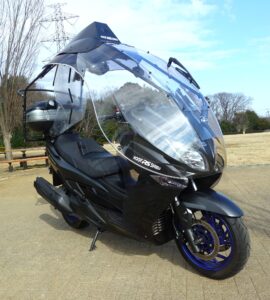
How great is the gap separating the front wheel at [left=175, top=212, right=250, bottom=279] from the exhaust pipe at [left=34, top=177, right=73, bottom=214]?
1.66 m

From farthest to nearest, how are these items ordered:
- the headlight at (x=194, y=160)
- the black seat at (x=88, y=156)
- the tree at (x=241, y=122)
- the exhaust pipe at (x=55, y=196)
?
the tree at (x=241, y=122), the exhaust pipe at (x=55, y=196), the black seat at (x=88, y=156), the headlight at (x=194, y=160)

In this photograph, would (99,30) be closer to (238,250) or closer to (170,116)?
(170,116)

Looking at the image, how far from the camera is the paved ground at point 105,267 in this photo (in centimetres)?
359

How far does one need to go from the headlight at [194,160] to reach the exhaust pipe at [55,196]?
1.97 meters

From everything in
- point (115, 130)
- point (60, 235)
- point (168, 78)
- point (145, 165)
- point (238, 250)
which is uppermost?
point (168, 78)

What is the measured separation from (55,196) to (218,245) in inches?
89.8

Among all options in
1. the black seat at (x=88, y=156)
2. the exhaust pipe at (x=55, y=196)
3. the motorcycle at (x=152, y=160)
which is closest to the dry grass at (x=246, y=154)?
the black seat at (x=88, y=156)

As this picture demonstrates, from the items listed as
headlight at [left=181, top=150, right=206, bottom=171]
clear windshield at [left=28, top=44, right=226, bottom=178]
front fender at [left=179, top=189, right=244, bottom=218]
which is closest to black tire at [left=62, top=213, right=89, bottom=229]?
clear windshield at [left=28, top=44, right=226, bottom=178]

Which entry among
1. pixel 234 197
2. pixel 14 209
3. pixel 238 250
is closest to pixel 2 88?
pixel 14 209

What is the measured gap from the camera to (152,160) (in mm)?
3670

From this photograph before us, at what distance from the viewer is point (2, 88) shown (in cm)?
1438

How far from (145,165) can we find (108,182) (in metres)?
0.88

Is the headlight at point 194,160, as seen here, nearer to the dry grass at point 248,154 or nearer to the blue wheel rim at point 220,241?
the blue wheel rim at point 220,241

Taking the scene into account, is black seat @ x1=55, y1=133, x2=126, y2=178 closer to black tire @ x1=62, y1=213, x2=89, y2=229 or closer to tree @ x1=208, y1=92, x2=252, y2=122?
black tire @ x1=62, y1=213, x2=89, y2=229
